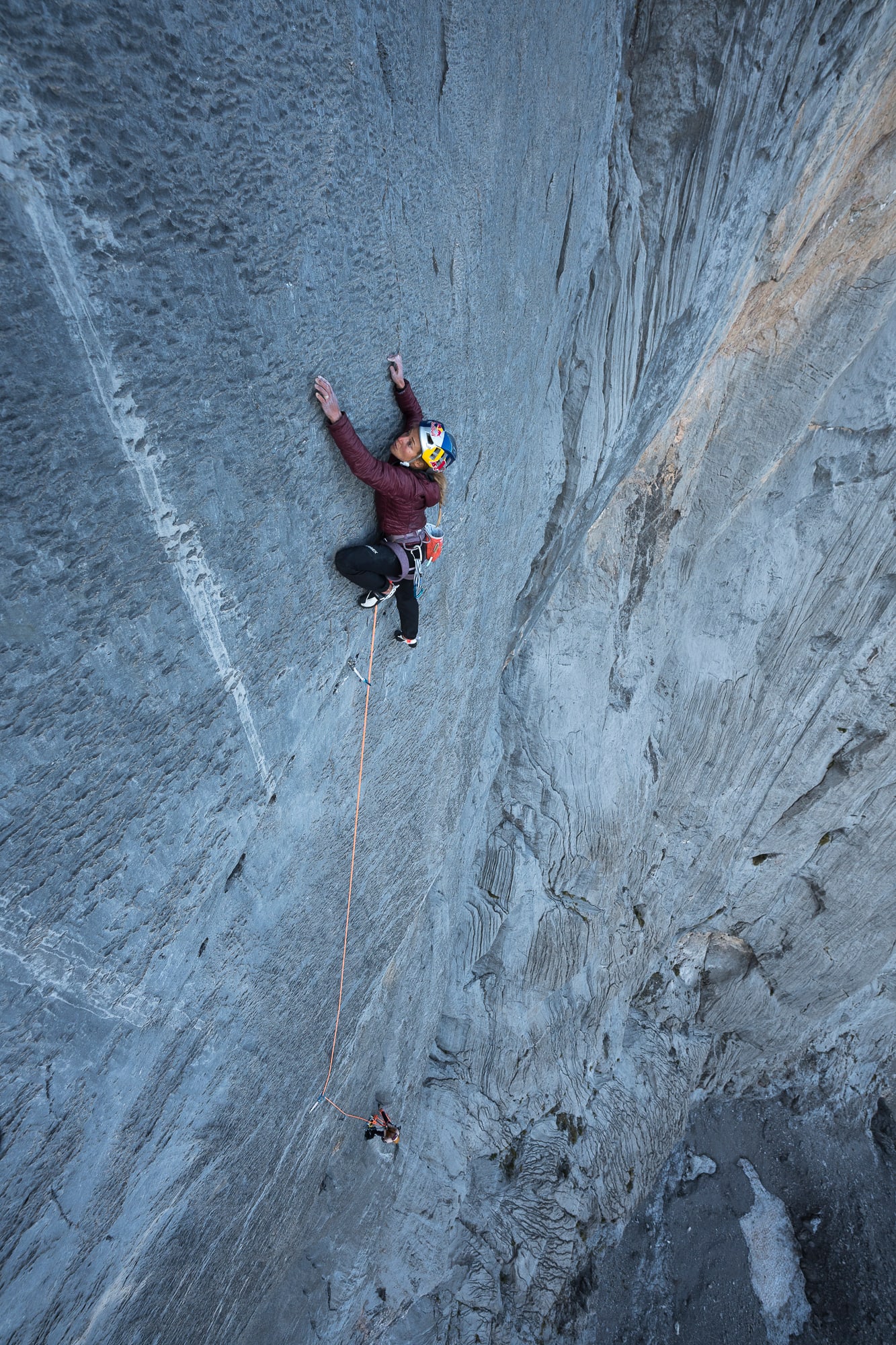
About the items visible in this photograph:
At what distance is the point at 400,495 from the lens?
9.04 feet

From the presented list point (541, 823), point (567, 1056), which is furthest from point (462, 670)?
point (567, 1056)

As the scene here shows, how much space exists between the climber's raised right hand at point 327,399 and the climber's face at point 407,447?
45 centimetres

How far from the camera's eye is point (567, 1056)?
7113mm

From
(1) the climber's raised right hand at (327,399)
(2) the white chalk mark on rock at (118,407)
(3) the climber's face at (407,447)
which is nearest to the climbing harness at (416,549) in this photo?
(3) the climber's face at (407,447)

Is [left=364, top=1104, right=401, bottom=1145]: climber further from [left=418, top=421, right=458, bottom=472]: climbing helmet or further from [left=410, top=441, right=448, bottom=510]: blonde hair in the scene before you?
[left=418, top=421, right=458, bottom=472]: climbing helmet

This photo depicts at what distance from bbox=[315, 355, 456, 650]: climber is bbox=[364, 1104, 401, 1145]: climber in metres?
4.61

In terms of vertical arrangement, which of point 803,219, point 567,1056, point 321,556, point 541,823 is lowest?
point 567,1056

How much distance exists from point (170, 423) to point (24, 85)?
2.27 ft

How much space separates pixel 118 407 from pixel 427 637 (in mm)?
2308

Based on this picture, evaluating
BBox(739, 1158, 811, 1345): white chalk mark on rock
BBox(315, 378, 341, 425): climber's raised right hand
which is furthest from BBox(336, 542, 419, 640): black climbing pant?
BBox(739, 1158, 811, 1345): white chalk mark on rock

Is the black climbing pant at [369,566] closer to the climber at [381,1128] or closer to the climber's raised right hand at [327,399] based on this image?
the climber's raised right hand at [327,399]

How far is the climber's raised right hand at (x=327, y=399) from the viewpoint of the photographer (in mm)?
2236

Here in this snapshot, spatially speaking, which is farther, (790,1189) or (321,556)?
(790,1189)

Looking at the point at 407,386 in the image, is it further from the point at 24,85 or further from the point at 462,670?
the point at 462,670
